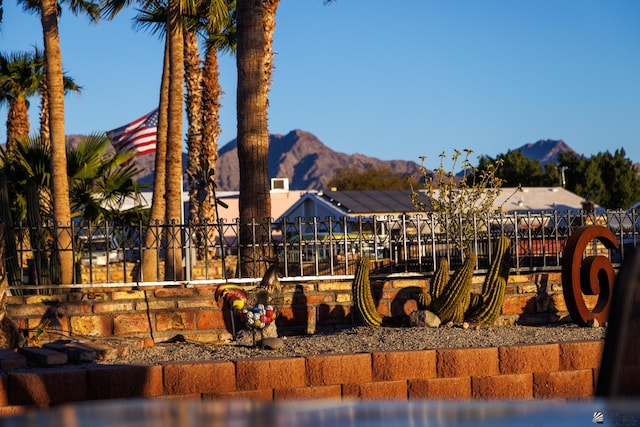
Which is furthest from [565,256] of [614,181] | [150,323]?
[614,181]

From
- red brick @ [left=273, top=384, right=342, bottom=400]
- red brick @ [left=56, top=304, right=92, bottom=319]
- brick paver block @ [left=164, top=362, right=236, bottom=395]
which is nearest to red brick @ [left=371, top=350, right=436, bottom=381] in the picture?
red brick @ [left=273, top=384, right=342, bottom=400]

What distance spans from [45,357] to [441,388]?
3.16 metres

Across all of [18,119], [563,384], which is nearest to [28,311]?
[563,384]

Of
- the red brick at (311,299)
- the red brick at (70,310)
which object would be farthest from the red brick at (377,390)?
the red brick at (70,310)

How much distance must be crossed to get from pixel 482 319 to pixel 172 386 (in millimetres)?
4740

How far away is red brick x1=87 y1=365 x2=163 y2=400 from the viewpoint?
7.17 meters

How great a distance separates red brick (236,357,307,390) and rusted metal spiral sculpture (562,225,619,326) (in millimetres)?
4700

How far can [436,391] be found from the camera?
793cm

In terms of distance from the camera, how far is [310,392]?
7.61m

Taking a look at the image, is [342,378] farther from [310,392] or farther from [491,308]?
[491,308]

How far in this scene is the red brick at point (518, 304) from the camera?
12.1 m

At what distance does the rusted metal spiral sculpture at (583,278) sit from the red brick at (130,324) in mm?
4770

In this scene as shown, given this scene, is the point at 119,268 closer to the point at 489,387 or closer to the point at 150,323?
the point at 150,323

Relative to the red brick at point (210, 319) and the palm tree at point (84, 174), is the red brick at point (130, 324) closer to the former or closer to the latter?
the red brick at point (210, 319)
